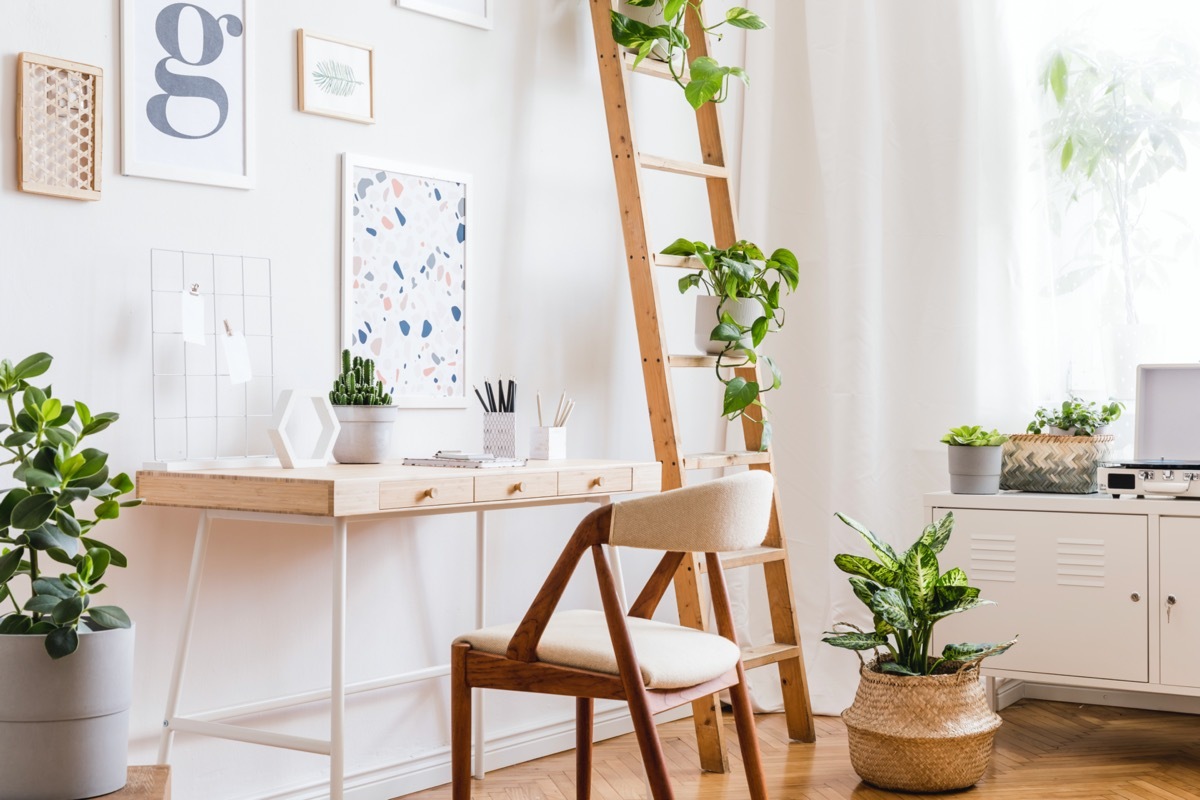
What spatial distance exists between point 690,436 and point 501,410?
940 mm

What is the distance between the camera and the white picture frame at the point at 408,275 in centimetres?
283

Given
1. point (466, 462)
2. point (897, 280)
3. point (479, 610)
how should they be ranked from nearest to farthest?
point (466, 462) < point (479, 610) < point (897, 280)

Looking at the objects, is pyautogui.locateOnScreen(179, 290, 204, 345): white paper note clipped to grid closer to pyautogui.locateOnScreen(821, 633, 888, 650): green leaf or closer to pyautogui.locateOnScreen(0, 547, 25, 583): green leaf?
pyautogui.locateOnScreen(0, 547, 25, 583): green leaf

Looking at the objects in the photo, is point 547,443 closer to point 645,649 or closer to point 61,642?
point 645,649

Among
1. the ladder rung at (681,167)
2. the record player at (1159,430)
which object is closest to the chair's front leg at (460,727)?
the ladder rung at (681,167)

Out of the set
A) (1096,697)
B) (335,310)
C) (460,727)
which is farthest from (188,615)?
(1096,697)

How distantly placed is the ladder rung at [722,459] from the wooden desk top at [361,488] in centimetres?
52

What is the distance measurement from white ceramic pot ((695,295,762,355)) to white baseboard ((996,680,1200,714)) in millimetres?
1326

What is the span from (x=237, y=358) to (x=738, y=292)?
4.26 ft

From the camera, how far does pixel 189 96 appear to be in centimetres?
253

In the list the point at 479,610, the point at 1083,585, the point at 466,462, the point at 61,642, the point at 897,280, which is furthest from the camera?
the point at 897,280

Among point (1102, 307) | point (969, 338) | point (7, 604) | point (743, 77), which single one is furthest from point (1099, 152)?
point (7, 604)

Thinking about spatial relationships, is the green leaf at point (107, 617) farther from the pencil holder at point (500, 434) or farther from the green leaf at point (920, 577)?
the green leaf at point (920, 577)

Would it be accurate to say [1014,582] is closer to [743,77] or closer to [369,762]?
[743,77]
